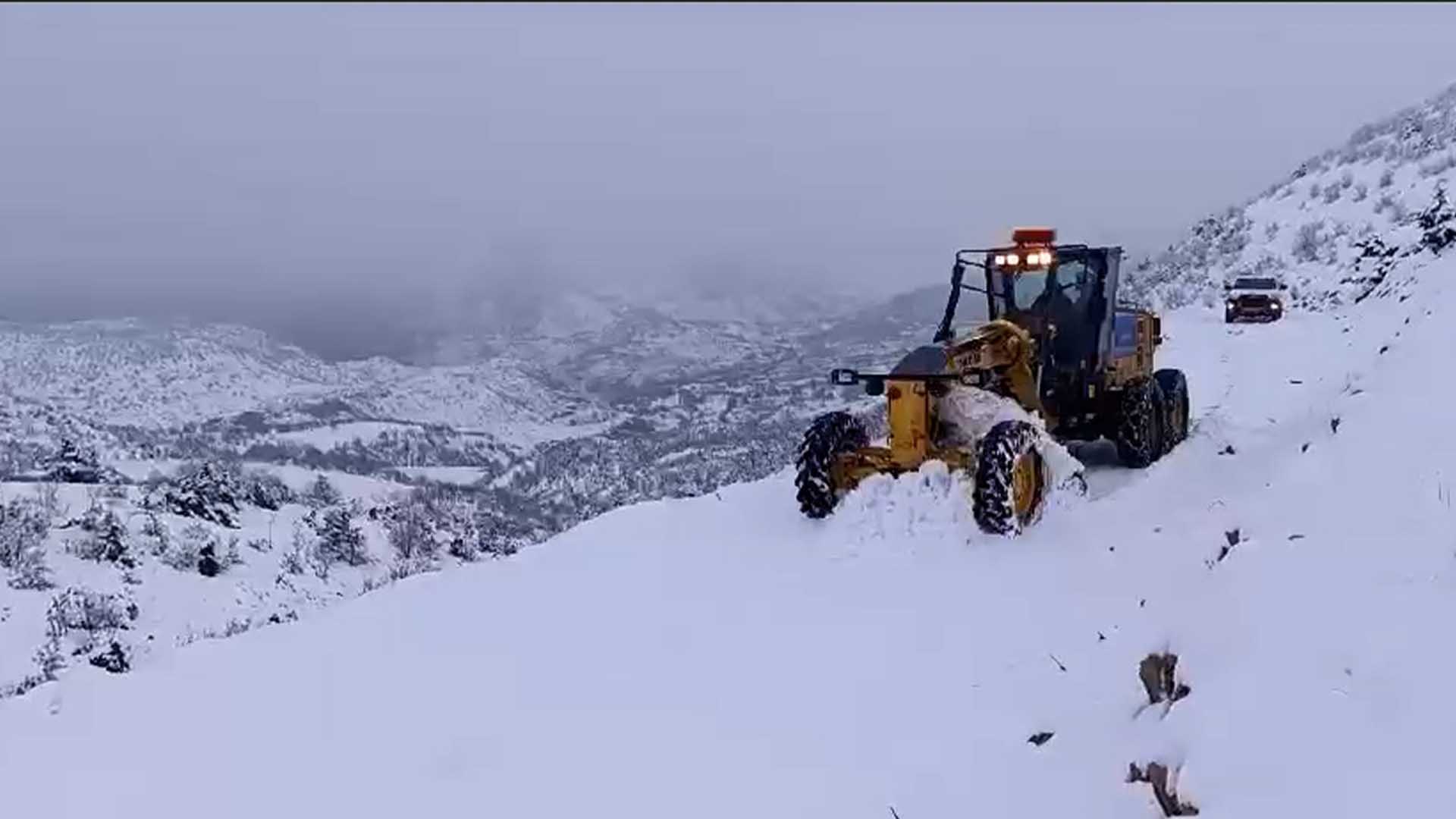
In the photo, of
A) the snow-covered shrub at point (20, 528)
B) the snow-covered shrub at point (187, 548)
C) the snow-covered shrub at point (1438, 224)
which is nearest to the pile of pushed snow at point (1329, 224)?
the snow-covered shrub at point (1438, 224)

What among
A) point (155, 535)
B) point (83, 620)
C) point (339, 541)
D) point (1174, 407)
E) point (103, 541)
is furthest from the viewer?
point (339, 541)

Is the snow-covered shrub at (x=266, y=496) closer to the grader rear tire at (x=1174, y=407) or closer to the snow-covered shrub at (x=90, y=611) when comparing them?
the snow-covered shrub at (x=90, y=611)

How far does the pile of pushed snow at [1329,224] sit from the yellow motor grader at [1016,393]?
1538 centimetres

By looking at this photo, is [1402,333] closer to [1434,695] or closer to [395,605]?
[1434,695]

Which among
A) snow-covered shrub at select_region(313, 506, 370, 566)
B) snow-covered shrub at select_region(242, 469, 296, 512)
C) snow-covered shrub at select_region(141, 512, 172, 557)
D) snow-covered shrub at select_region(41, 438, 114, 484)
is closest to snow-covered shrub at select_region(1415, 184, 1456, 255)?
snow-covered shrub at select_region(313, 506, 370, 566)

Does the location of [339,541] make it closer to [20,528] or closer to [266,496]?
[266,496]

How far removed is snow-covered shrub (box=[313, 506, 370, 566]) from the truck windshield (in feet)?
124

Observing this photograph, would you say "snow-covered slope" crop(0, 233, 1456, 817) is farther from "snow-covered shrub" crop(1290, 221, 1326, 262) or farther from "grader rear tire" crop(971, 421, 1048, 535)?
"snow-covered shrub" crop(1290, 221, 1326, 262)

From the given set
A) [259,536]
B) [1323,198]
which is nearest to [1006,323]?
[1323,198]

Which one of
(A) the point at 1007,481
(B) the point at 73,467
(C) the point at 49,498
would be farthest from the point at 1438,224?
(B) the point at 73,467

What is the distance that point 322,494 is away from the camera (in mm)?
83062

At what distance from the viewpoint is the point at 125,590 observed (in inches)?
1567

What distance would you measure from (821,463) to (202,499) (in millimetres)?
49079

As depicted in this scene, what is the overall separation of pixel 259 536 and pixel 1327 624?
169 feet
